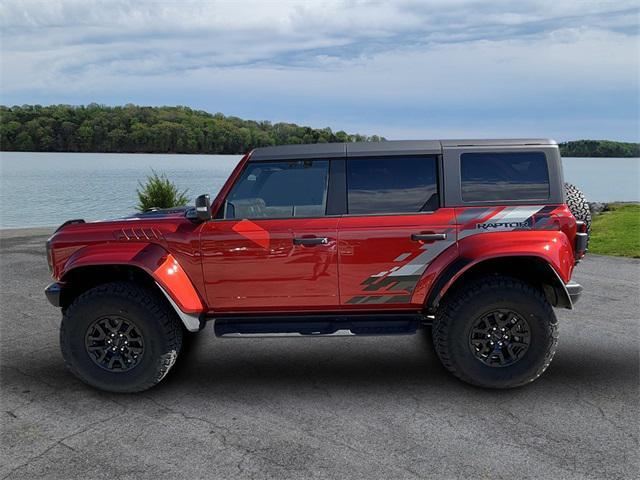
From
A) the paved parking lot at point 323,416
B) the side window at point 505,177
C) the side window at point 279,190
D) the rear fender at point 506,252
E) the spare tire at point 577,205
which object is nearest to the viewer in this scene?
the paved parking lot at point 323,416

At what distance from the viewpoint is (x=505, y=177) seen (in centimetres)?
470

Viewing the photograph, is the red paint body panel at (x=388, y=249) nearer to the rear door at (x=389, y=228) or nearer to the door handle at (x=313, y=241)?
the rear door at (x=389, y=228)

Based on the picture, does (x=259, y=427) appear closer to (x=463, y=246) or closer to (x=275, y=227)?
(x=275, y=227)

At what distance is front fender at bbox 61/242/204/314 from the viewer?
15.0ft

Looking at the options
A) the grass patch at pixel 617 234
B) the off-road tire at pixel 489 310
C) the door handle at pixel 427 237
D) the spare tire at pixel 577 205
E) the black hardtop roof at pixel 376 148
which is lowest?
the grass patch at pixel 617 234

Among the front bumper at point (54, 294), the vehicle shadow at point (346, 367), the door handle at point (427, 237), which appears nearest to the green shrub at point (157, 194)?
the vehicle shadow at point (346, 367)

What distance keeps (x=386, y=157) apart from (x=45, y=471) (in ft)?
10.6

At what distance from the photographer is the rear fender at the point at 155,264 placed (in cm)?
456

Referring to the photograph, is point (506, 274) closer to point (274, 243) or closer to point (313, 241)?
point (313, 241)

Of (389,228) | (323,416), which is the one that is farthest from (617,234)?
(323,416)

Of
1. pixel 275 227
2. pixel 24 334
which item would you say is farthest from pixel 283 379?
pixel 24 334

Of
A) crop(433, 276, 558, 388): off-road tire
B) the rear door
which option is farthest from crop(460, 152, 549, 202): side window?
crop(433, 276, 558, 388): off-road tire

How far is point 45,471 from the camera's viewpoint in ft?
11.2

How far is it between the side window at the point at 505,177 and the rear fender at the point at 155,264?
7.71ft
